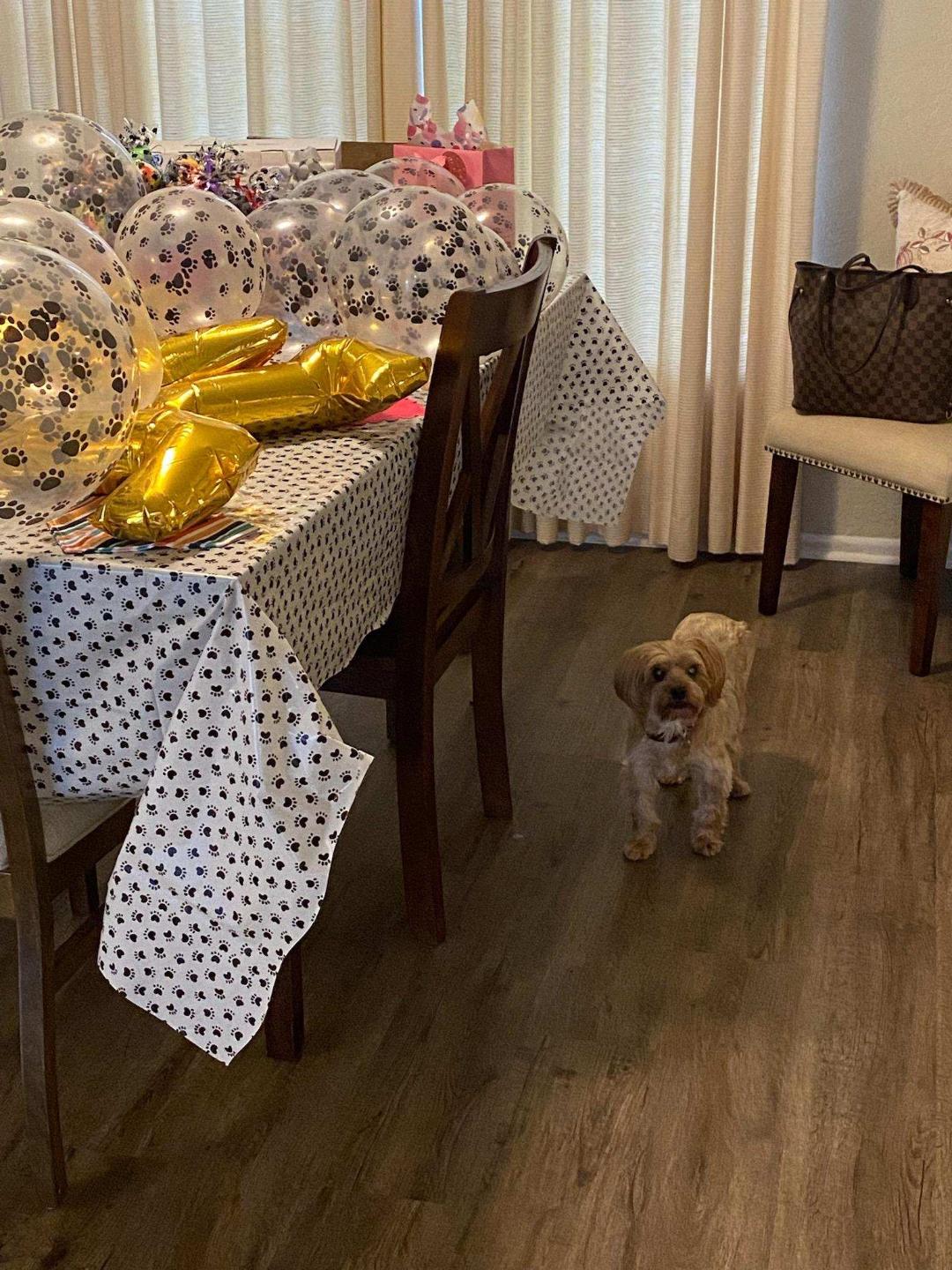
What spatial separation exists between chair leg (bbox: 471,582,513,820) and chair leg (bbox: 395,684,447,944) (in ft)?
1.07

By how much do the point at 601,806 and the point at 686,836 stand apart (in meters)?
0.17

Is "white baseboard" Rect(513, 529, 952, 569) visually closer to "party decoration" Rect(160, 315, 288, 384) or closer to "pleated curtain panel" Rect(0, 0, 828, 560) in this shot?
"pleated curtain panel" Rect(0, 0, 828, 560)

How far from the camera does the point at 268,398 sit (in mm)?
1570

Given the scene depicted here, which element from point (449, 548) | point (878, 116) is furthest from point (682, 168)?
point (449, 548)

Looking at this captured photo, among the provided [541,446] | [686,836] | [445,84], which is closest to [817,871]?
[686,836]

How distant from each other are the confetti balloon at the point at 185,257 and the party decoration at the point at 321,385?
0.19m

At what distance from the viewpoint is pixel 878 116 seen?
10.4 feet

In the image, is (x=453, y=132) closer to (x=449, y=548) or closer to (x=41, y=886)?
(x=449, y=548)

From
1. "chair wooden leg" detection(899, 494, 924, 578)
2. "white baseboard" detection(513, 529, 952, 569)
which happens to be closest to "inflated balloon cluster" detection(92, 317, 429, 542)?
"chair wooden leg" detection(899, 494, 924, 578)

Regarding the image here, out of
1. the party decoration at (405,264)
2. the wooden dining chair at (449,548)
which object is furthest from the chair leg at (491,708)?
the party decoration at (405,264)

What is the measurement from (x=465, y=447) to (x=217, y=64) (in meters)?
2.22

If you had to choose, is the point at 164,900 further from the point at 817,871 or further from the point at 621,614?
the point at 621,614

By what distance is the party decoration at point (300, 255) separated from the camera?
1.92 m

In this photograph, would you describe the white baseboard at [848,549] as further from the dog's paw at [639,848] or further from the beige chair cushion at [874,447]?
the dog's paw at [639,848]
